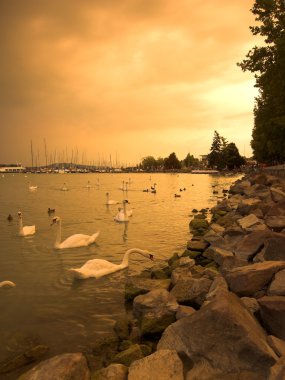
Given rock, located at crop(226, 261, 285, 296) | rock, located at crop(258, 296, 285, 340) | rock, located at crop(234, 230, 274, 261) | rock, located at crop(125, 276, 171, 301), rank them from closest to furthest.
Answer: rock, located at crop(258, 296, 285, 340), rock, located at crop(226, 261, 285, 296), rock, located at crop(125, 276, 171, 301), rock, located at crop(234, 230, 274, 261)

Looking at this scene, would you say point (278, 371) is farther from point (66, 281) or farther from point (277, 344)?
point (66, 281)

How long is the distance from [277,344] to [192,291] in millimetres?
2575

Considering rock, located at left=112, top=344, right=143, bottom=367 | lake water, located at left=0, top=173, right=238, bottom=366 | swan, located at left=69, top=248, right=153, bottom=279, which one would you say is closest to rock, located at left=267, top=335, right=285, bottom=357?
rock, located at left=112, top=344, right=143, bottom=367

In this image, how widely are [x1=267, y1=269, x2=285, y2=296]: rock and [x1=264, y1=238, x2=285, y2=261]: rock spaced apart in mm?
1449

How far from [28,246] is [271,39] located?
21776mm

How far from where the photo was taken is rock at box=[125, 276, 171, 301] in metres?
8.66

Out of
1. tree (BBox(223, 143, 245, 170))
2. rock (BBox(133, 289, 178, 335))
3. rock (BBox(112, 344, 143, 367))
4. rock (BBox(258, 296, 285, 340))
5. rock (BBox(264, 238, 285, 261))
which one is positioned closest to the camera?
rock (BBox(258, 296, 285, 340))

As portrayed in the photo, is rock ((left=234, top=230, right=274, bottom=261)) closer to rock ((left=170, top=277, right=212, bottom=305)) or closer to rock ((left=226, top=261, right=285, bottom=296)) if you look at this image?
rock ((left=170, top=277, right=212, bottom=305))

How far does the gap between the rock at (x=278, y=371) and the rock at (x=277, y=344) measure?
1.42ft

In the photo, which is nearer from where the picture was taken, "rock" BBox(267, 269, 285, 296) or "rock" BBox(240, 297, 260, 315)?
"rock" BBox(240, 297, 260, 315)

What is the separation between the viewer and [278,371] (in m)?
4.08

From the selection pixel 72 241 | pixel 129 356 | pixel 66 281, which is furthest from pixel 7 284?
pixel 129 356

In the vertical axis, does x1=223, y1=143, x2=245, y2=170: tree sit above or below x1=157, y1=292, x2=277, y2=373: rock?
above

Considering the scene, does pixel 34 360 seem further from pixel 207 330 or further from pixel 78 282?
pixel 78 282
